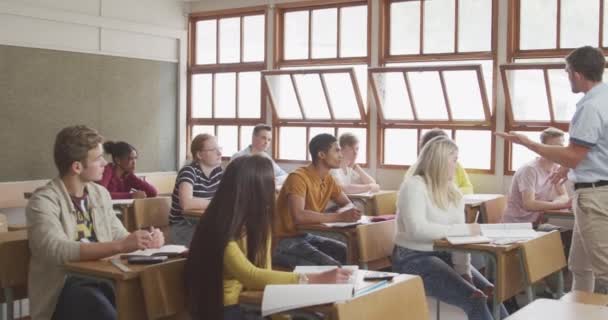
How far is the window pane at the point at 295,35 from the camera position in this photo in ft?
25.8

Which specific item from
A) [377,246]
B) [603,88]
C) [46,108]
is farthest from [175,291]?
[46,108]

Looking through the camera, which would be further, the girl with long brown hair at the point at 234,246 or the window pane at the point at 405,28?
the window pane at the point at 405,28

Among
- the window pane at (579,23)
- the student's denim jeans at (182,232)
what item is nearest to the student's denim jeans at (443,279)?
the student's denim jeans at (182,232)

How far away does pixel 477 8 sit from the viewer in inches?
263

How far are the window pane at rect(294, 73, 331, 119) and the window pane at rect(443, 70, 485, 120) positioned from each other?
4.66 ft

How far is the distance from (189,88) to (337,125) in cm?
224

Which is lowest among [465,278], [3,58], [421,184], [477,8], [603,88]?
[465,278]

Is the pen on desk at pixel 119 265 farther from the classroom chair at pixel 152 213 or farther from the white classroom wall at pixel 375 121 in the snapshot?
the white classroom wall at pixel 375 121

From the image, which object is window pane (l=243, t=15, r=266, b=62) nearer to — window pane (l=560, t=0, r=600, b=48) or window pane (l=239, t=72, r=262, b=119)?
window pane (l=239, t=72, r=262, b=119)

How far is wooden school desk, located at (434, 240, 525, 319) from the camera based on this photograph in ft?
11.0

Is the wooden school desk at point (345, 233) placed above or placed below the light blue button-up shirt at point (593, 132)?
below

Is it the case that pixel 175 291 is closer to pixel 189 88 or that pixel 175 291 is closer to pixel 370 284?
pixel 370 284

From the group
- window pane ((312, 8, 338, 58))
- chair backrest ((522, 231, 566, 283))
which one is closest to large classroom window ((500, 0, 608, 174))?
window pane ((312, 8, 338, 58))

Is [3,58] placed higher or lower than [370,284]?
higher
